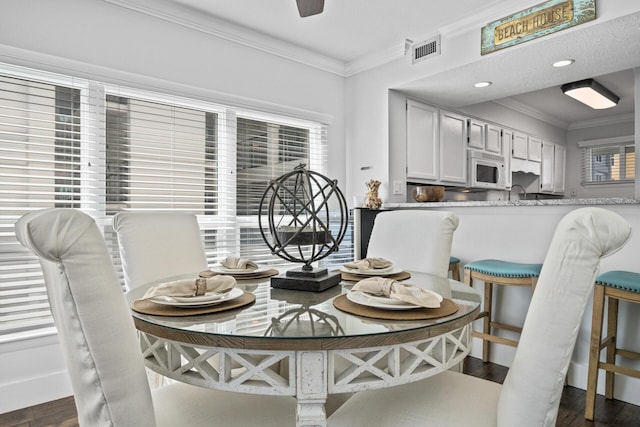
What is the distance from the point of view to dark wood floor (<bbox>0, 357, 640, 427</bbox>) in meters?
1.99

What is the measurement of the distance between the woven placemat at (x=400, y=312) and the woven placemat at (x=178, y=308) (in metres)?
0.30

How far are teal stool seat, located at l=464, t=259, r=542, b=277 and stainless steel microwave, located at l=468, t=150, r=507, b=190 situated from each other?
1950mm

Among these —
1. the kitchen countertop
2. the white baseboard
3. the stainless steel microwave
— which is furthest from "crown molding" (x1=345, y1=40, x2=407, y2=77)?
the white baseboard

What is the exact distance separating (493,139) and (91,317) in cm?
475

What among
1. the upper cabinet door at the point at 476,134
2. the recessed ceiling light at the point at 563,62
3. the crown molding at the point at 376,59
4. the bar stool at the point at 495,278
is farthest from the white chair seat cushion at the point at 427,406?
the upper cabinet door at the point at 476,134

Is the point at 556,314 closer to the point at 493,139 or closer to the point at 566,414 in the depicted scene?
the point at 566,414

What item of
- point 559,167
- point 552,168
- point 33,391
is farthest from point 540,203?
point 559,167

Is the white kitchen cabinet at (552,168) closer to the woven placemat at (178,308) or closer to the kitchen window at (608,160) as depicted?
the kitchen window at (608,160)

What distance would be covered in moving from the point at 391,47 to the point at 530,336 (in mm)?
3160

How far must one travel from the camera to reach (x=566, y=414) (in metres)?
2.05

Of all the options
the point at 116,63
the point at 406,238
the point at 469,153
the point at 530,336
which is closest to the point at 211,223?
the point at 116,63

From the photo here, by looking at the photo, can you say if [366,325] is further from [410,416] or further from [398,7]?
[398,7]

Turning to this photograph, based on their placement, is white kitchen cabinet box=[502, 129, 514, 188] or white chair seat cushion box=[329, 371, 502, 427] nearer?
white chair seat cushion box=[329, 371, 502, 427]

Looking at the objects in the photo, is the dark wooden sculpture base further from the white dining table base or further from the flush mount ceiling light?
the flush mount ceiling light
